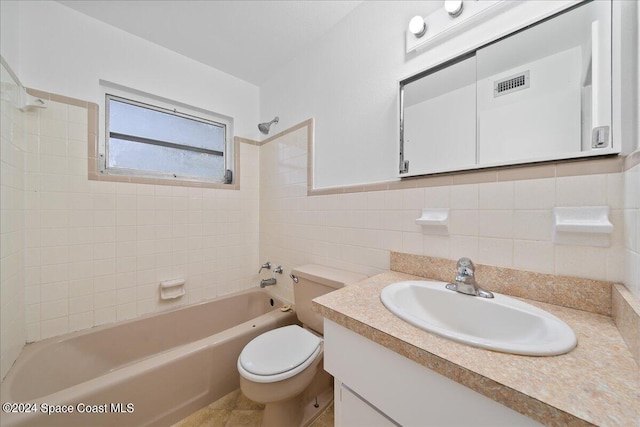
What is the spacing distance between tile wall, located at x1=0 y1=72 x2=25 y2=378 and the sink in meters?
1.71

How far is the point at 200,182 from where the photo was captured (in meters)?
1.84

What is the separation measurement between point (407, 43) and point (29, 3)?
82.4 inches

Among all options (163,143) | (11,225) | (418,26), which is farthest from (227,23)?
(11,225)

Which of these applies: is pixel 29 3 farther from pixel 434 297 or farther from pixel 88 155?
pixel 434 297

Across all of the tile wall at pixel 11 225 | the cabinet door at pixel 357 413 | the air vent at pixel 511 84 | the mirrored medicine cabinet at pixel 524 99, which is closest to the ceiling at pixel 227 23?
the tile wall at pixel 11 225

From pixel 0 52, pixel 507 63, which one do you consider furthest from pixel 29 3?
pixel 507 63

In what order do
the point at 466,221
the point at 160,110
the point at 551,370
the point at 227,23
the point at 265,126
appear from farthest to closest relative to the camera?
1. the point at 265,126
2. the point at 160,110
3. the point at 227,23
4. the point at 466,221
5. the point at 551,370

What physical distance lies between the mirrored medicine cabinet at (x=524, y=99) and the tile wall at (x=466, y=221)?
87mm

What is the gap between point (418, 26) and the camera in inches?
40.8

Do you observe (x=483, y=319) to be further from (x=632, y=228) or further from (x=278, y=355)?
(x=278, y=355)

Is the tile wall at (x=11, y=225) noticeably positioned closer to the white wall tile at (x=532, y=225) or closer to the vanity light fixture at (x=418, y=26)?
the vanity light fixture at (x=418, y=26)

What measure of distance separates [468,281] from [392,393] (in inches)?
18.4

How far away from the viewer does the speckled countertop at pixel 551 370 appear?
Answer: 13.9 inches

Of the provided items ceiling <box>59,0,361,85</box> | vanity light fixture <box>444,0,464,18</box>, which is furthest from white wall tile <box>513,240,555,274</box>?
ceiling <box>59,0,361,85</box>
